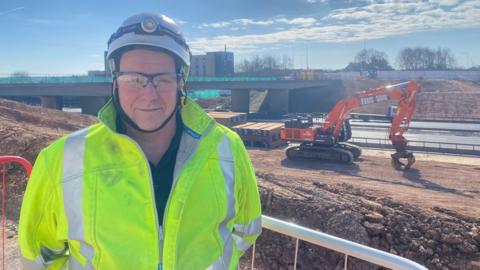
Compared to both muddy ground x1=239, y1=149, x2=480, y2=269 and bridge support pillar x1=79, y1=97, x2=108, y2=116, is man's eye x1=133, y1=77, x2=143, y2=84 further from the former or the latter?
bridge support pillar x1=79, y1=97, x2=108, y2=116

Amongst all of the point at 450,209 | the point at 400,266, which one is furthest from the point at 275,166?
the point at 400,266

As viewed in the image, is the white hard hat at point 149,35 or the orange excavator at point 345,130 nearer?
the white hard hat at point 149,35

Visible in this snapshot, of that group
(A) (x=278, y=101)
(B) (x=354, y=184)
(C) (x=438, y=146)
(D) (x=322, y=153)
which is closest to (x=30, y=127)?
(D) (x=322, y=153)

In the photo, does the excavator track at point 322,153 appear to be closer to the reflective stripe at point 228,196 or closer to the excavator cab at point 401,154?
the excavator cab at point 401,154

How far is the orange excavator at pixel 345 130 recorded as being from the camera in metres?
19.5

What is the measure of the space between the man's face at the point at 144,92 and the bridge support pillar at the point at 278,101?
2192 inches

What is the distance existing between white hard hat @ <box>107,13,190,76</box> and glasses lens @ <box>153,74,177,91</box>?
13cm

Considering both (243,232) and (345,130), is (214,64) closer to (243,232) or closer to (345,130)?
(345,130)

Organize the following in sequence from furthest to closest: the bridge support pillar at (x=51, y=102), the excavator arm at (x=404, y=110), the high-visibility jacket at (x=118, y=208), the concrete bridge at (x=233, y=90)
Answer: the bridge support pillar at (x=51, y=102) → the concrete bridge at (x=233, y=90) → the excavator arm at (x=404, y=110) → the high-visibility jacket at (x=118, y=208)

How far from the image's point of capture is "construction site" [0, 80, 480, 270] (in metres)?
10.5

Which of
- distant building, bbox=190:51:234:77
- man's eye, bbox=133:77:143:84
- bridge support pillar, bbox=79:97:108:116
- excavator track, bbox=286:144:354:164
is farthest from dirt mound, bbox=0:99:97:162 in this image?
distant building, bbox=190:51:234:77

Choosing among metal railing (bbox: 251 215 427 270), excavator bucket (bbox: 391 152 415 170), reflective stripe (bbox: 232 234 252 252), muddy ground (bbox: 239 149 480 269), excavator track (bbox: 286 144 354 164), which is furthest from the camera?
excavator track (bbox: 286 144 354 164)

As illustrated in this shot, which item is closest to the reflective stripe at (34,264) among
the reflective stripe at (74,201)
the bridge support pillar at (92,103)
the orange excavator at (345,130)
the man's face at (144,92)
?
the reflective stripe at (74,201)

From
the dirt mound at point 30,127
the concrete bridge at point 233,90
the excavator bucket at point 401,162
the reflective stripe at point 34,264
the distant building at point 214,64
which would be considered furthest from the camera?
the distant building at point 214,64
